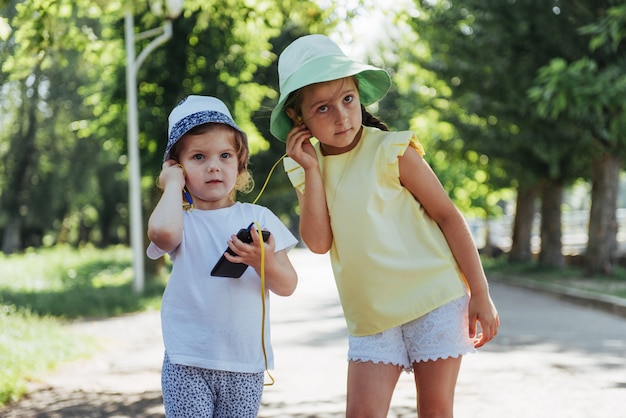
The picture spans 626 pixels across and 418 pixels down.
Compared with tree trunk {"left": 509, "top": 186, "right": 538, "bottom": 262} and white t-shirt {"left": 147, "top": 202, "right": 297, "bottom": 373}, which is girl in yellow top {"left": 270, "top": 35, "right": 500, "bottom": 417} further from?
tree trunk {"left": 509, "top": 186, "right": 538, "bottom": 262}

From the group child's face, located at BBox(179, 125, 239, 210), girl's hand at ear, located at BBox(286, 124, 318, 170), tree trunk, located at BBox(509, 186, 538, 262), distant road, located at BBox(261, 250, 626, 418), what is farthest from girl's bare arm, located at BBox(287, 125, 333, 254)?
tree trunk, located at BBox(509, 186, 538, 262)

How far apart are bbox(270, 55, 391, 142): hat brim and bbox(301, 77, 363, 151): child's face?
6cm

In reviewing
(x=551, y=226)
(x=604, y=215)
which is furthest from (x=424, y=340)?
(x=551, y=226)

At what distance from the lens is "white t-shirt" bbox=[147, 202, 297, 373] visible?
3004 millimetres

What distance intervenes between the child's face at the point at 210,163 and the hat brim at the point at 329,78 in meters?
0.24

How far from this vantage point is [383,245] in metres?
3.16

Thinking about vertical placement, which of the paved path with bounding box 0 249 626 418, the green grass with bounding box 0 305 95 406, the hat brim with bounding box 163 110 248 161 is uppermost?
the hat brim with bounding box 163 110 248 161

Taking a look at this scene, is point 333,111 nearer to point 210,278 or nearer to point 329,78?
point 329,78

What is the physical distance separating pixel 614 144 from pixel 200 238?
15072 millimetres

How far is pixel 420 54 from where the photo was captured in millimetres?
25062

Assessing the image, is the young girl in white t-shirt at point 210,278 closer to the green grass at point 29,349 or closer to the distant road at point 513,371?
the distant road at point 513,371

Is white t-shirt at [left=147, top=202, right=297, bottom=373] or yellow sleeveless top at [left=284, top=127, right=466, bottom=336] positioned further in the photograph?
yellow sleeveless top at [left=284, top=127, right=466, bottom=336]

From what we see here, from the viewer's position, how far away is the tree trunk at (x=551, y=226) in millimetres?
22672

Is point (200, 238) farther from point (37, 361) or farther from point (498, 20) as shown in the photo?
point (498, 20)
